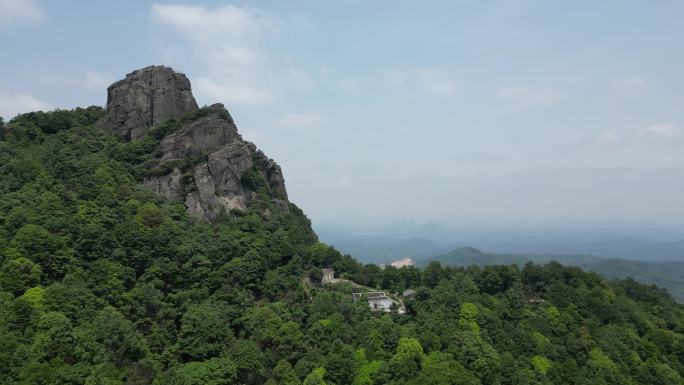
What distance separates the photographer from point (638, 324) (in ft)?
125

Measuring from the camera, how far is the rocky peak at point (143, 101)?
4556cm

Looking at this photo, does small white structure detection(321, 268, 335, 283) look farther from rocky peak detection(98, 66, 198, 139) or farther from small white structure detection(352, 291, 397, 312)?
rocky peak detection(98, 66, 198, 139)

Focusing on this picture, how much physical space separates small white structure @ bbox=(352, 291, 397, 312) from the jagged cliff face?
13.2 m

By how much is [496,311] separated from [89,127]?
40469 millimetres

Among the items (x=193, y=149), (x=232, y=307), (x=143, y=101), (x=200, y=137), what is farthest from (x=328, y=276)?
(x=143, y=101)

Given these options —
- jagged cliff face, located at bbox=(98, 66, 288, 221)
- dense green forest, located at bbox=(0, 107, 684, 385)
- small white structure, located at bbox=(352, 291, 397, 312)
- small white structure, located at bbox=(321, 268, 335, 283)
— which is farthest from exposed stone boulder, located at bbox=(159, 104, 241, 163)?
small white structure, located at bbox=(352, 291, 397, 312)

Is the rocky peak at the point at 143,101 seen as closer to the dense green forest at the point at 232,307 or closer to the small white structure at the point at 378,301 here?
the dense green forest at the point at 232,307

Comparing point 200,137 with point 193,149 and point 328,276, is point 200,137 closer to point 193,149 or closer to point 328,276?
point 193,149

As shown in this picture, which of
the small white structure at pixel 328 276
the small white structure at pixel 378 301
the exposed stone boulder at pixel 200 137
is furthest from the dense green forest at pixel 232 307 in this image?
the exposed stone boulder at pixel 200 137

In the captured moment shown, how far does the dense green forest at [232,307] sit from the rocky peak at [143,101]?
2.94 meters

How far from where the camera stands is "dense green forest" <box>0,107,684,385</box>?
2373 centimetres

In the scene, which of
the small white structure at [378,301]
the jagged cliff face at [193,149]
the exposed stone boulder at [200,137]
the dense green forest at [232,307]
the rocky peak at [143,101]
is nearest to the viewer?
the dense green forest at [232,307]

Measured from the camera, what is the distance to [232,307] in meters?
29.4

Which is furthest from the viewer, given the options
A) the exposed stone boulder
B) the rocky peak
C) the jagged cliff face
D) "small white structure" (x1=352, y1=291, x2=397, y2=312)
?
the rocky peak
